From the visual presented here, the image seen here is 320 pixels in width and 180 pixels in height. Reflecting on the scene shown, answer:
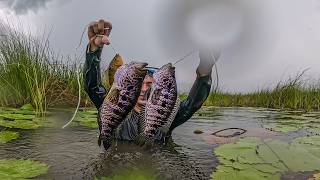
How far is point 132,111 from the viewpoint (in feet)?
15.7

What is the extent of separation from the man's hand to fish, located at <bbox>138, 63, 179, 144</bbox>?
533 millimetres

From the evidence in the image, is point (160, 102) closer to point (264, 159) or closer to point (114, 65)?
point (114, 65)

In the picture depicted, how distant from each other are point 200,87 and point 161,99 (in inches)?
30.7

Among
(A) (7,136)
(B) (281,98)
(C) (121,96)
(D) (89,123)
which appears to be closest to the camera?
(C) (121,96)

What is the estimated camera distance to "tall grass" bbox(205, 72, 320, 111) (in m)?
13.6

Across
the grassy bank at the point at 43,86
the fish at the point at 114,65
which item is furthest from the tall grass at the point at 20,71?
the fish at the point at 114,65

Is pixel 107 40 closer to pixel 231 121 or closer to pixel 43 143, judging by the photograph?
pixel 43 143

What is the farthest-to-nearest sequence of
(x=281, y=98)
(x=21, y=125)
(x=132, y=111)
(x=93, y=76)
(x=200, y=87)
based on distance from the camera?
(x=281, y=98)
(x=21, y=125)
(x=132, y=111)
(x=93, y=76)
(x=200, y=87)

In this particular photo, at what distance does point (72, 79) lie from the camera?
10.7 metres

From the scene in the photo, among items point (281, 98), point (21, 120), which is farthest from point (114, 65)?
point (281, 98)

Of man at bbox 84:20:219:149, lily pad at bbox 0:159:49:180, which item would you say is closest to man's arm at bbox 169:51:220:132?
man at bbox 84:20:219:149

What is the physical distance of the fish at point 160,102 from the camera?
12.5ft

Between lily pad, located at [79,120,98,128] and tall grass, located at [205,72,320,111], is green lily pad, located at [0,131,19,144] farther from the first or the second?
tall grass, located at [205,72,320,111]

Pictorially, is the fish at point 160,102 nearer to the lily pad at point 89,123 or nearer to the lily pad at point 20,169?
the lily pad at point 20,169
